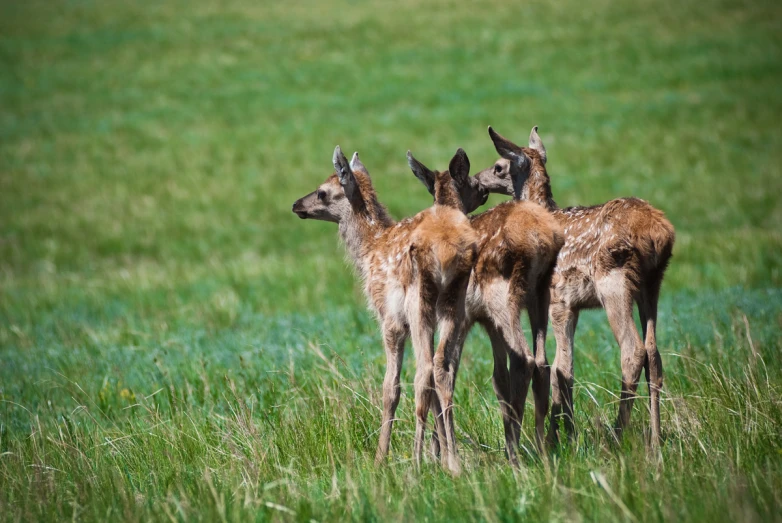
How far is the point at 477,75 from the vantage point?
2880 centimetres

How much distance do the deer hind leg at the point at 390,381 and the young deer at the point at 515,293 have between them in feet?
1.60

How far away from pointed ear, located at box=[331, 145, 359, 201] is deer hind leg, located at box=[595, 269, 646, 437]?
225cm

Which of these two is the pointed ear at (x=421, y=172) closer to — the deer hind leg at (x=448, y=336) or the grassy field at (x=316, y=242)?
the deer hind leg at (x=448, y=336)

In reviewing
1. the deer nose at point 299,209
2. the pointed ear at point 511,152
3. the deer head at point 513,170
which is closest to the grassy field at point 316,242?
the deer nose at point 299,209

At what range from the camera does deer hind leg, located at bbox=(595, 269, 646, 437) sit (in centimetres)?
605

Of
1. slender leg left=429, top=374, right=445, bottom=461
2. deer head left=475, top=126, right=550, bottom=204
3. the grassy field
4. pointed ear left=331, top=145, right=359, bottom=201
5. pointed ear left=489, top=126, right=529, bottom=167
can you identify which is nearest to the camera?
the grassy field

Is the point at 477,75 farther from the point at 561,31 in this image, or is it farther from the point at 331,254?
the point at 331,254

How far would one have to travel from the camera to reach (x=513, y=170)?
693cm

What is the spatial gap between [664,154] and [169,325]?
47.5 feet

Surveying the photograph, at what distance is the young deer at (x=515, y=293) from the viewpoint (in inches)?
217

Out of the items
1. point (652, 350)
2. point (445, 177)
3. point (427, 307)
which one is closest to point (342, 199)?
point (445, 177)

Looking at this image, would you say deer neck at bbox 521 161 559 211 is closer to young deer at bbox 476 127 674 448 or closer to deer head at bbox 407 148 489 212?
young deer at bbox 476 127 674 448

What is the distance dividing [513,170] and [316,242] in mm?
12081

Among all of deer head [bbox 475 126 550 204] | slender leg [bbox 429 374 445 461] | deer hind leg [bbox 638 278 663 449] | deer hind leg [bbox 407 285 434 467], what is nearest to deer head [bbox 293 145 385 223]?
deer head [bbox 475 126 550 204]
